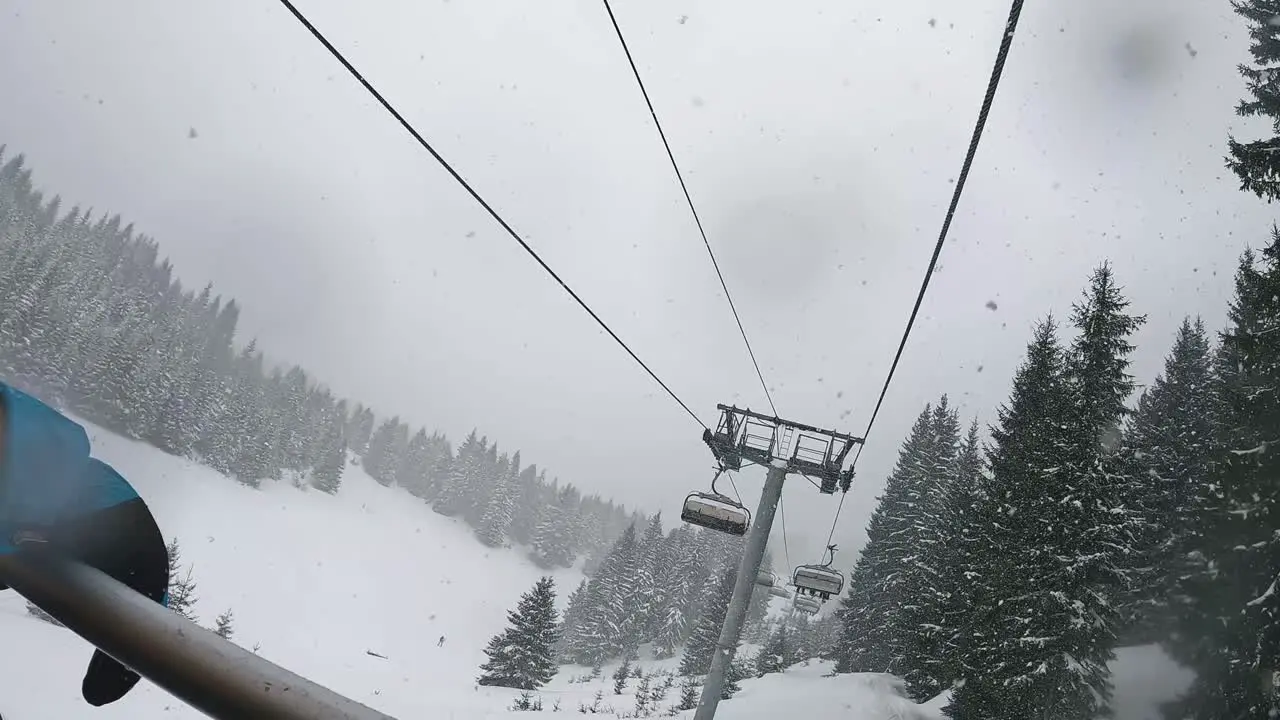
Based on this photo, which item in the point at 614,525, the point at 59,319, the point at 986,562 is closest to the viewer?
the point at 986,562

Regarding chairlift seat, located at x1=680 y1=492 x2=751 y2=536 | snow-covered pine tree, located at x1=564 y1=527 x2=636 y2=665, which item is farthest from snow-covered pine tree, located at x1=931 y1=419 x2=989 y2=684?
snow-covered pine tree, located at x1=564 y1=527 x2=636 y2=665

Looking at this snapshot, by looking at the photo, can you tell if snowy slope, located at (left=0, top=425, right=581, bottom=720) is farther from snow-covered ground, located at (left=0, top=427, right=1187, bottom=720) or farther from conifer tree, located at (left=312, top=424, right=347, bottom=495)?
conifer tree, located at (left=312, top=424, right=347, bottom=495)

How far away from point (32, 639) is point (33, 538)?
65.0 feet

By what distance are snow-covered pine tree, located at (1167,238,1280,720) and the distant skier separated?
1354 cm

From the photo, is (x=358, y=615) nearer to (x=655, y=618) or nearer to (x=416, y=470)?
(x=655, y=618)

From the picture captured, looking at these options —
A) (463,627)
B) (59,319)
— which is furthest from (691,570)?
(59,319)

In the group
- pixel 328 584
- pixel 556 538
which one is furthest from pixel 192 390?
pixel 556 538

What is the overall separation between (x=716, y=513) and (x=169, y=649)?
1336cm

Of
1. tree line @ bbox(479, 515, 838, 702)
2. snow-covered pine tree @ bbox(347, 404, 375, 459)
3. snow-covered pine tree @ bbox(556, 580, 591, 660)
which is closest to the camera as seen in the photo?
tree line @ bbox(479, 515, 838, 702)

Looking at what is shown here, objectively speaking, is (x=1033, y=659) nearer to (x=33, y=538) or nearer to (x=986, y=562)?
(x=986, y=562)

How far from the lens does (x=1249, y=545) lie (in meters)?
11.3

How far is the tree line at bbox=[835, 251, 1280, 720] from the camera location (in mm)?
10688

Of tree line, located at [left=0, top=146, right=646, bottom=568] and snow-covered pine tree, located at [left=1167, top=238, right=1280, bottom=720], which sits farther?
tree line, located at [left=0, top=146, right=646, bottom=568]

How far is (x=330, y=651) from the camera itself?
43.4m
